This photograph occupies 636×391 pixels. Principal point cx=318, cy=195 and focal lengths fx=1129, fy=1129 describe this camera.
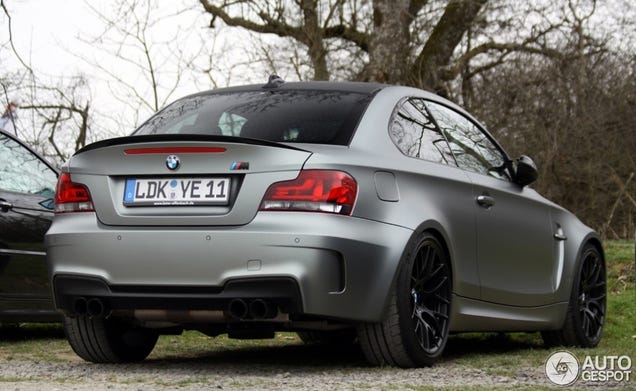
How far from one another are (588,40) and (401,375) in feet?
55.8

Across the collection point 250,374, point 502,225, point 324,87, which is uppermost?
point 324,87

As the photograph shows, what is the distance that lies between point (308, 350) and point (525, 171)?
1.82 metres

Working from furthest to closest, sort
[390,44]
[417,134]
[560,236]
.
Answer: [390,44], [560,236], [417,134]

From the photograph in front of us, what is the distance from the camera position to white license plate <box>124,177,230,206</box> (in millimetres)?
5324

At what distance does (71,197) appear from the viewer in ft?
18.7

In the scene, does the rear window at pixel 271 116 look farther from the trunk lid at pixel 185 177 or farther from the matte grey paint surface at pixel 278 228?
the trunk lid at pixel 185 177

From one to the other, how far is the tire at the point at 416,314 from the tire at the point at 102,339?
144cm

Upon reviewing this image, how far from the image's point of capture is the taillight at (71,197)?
562 centimetres

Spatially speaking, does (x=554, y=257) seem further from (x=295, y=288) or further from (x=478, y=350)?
(x=295, y=288)

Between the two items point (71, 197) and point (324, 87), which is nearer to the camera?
point (71, 197)

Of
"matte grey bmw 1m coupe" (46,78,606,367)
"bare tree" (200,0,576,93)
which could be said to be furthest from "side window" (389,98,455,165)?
"bare tree" (200,0,576,93)

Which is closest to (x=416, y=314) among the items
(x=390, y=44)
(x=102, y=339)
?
(x=102, y=339)

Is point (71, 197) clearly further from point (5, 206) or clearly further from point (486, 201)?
point (486, 201)

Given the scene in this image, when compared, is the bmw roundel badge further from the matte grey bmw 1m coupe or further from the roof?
the roof
